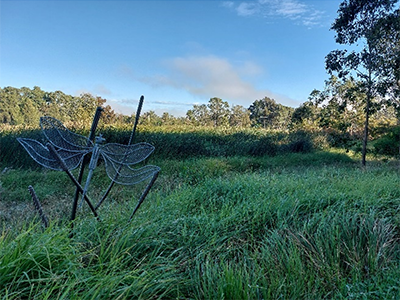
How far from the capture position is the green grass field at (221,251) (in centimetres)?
147

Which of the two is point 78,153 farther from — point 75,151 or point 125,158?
point 125,158

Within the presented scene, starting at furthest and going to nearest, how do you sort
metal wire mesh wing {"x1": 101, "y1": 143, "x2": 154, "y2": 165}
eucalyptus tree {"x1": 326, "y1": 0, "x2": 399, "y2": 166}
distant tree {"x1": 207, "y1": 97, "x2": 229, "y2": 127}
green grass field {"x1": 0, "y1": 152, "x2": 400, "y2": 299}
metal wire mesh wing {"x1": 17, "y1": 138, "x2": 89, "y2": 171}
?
distant tree {"x1": 207, "y1": 97, "x2": 229, "y2": 127} < eucalyptus tree {"x1": 326, "y1": 0, "x2": 399, "y2": 166} < metal wire mesh wing {"x1": 101, "y1": 143, "x2": 154, "y2": 165} < metal wire mesh wing {"x1": 17, "y1": 138, "x2": 89, "y2": 171} < green grass field {"x1": 0, "y1": 152, "x2": 400, "y2": 299}

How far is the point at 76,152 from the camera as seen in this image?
204 centimetres

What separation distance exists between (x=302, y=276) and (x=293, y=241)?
329mm

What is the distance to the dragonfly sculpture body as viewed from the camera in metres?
1.83

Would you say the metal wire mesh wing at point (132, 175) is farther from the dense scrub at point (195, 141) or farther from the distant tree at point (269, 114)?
the distant tree at point (269, 114)

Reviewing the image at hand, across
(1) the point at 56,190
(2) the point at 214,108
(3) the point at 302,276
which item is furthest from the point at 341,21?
(2) the point at 214,108

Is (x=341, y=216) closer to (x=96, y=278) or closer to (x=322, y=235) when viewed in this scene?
(x=322, y=235)

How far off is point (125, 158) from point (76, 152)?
40cm

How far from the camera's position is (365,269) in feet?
6.38

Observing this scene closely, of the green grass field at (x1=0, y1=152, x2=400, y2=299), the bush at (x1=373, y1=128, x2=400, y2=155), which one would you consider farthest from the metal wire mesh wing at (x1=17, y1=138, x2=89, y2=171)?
the bush at (x1=373, y1=128, x2=400, y2=155)

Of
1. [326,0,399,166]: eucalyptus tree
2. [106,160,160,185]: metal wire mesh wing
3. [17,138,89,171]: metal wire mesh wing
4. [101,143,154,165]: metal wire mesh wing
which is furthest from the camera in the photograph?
[326,0,399,166]: eucalyptus tree

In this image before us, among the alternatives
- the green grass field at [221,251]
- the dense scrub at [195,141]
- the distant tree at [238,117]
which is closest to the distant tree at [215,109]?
the distant tree at [238,117]

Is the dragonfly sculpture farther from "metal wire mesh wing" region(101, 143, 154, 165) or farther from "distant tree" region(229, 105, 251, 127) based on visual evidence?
"distant tree" region(229, 105, 251, 127)
